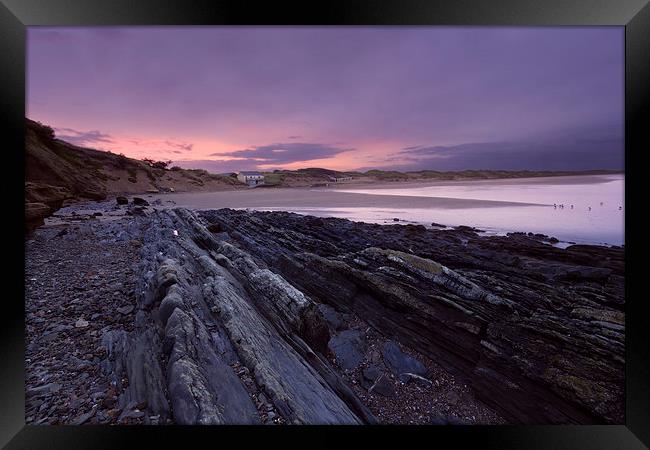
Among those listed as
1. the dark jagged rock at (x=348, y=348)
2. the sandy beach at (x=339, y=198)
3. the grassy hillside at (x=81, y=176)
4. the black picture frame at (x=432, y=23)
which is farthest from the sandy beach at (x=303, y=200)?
the dark jagged rock at (x=348, y=348)

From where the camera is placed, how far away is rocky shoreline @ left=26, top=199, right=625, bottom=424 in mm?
3109

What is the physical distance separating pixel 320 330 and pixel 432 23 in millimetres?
5239

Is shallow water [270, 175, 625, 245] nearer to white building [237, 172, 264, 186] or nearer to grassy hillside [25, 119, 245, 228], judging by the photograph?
white building [237, 172, 264, 186]

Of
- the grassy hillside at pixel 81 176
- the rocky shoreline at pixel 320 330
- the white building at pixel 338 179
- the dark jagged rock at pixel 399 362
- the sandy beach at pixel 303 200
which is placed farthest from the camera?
the white building at pixel 338 179

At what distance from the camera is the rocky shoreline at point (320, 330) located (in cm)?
311

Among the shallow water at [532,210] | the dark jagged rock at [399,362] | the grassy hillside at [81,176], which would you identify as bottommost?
the dark jagged rock at [399,362]

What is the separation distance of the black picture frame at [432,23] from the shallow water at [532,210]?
257 mm

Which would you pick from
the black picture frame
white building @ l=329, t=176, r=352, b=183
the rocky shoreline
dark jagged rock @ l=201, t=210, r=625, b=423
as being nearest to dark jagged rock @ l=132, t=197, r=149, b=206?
the rocky shoreline

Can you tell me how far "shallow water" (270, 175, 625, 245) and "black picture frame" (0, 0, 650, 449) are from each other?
0.26 m

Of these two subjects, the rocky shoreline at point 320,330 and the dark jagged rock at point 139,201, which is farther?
the dark jagged rock at point 139,201

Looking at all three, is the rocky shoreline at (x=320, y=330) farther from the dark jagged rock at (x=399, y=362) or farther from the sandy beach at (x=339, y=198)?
the sandy beach at (x=339, y=198)

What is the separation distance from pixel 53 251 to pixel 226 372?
4.22 meters
